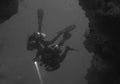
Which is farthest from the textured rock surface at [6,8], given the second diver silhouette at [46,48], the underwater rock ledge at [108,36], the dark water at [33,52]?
the dark water at [33,52]

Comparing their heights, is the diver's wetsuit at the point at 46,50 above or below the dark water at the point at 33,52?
above

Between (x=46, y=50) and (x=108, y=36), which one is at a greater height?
(x=108, y=36)

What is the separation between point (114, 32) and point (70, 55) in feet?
117

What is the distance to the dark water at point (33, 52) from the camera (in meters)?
31.7

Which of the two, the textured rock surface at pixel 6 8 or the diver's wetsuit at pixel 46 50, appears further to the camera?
the textured rock surface at pixel 6 8

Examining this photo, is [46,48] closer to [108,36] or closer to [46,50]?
[46,50]

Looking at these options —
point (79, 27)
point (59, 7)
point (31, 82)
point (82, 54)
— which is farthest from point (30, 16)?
point (31, 82)

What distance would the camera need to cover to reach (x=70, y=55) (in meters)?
40.3

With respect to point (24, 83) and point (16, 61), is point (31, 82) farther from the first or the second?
point (16, 61)

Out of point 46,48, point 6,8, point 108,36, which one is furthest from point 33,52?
point 108,36

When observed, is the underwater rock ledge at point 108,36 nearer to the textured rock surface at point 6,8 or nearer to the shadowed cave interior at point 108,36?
the shadowed cave interior at point 108,36

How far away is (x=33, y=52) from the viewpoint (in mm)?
36844

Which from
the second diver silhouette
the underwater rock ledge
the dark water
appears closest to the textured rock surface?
the second diver silhouette

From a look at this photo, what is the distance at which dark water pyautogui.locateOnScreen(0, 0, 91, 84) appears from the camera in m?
31.7
